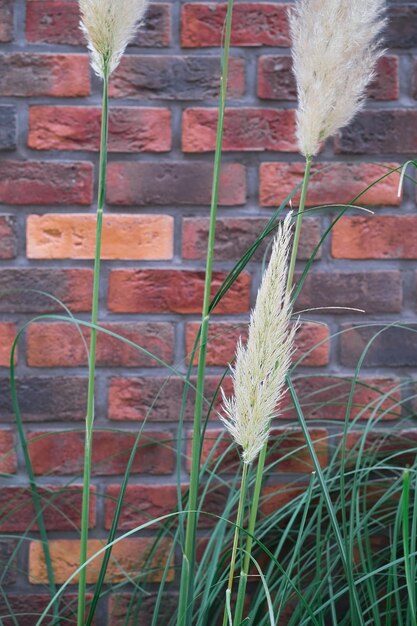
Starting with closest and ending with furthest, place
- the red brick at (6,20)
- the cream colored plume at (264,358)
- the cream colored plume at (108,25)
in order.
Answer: the cream colored plume at (264,358) < the cream colored plume at (108,25) < the red brick at (6,20)

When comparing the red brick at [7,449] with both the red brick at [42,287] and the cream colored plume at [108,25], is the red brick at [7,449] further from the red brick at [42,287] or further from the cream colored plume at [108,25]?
the cream colored plume at [108,25]

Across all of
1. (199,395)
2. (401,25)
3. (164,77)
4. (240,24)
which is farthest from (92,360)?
(401,25)

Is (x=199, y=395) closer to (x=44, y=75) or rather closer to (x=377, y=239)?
(x=377, y=239)

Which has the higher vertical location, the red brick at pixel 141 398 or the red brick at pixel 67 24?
the red brick at pixel 67 24

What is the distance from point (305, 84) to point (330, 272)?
480 millimetres

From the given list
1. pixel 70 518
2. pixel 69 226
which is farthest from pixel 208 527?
pixel 69 226

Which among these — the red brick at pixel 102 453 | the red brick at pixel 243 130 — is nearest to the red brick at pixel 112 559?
the red brick at pixel 102 453

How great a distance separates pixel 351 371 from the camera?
→ 1.39 meters

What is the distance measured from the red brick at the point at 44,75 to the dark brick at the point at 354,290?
1.73ft

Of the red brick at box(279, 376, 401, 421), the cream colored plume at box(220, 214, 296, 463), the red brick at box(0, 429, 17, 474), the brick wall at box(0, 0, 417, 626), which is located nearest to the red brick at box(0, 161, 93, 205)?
the brick wall at box(0, 0, 417, 626)

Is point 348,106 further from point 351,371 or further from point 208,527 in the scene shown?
point 208,527

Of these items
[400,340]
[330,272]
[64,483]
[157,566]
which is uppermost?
[330,272]

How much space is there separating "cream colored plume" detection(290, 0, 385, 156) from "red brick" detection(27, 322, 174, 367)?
507mm

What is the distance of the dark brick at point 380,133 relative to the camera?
138cm
